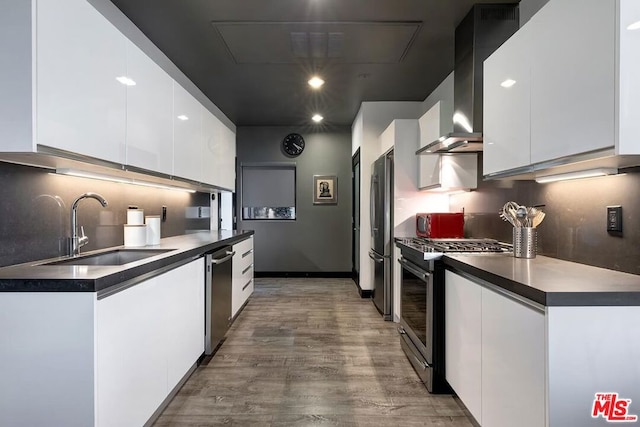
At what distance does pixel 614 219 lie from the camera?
5.44ft

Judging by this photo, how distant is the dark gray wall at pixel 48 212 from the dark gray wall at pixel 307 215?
373cm

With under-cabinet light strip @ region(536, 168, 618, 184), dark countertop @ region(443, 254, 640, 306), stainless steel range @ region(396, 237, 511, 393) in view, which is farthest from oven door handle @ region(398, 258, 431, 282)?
under-cabinet light strip @ region(536, 168, 618, 184)

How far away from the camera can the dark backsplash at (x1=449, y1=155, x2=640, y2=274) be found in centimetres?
158

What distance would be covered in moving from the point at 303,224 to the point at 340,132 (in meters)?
1.72

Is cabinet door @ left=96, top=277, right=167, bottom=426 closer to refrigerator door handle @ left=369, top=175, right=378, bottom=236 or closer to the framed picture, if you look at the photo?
refrigerator door handle @ left=369, top=175, right=378, bottom=236

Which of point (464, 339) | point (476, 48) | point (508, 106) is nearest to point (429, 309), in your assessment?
point (464, 339)

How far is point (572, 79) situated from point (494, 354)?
1176 millimetres

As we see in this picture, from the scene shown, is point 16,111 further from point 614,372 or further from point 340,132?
point 340,132

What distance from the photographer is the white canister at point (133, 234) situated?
2.60 m

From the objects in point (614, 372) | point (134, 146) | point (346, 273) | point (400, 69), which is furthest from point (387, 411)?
point (346, 273)

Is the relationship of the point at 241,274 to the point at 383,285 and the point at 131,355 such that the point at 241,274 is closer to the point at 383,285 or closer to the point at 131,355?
the point at 383,285

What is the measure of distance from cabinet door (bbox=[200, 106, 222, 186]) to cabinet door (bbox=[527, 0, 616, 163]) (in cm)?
280

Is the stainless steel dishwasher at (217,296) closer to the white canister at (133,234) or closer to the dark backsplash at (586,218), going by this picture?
the white canister at (133,234)

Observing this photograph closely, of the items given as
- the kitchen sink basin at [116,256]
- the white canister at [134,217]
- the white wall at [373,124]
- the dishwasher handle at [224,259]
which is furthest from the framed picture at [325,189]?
the kitchen sink basin at [116,256]
